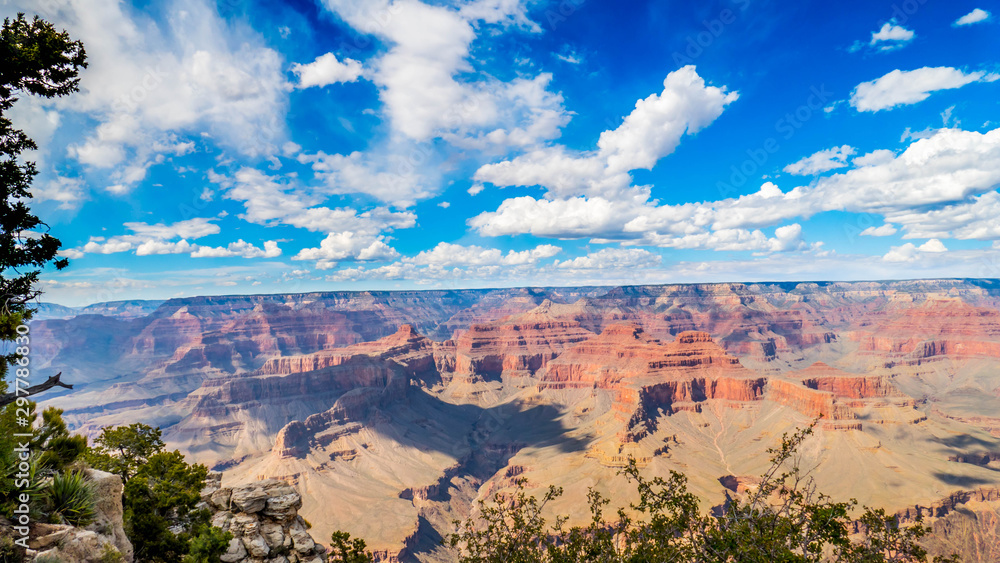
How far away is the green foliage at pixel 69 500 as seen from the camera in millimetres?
15391

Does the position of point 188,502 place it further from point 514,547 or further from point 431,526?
point 431,526

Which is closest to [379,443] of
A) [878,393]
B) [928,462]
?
[928,462]

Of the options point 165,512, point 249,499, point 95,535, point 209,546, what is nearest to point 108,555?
point 95,535

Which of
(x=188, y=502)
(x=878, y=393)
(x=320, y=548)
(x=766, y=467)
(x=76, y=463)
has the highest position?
(x=76, y=463)

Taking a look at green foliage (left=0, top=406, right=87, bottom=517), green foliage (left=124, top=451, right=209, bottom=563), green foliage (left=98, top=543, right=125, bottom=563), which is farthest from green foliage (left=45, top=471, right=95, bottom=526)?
green foliage (left=124, top=451, right=209, bottom=563)

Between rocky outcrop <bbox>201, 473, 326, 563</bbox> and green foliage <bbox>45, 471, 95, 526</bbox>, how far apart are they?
8400mm

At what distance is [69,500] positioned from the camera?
15.7m

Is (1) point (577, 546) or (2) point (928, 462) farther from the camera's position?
(2) point (928, 462)

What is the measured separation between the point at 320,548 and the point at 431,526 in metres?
97.0

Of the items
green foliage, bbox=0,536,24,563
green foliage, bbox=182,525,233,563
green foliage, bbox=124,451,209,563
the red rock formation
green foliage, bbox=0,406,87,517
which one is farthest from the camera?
the red rock formation

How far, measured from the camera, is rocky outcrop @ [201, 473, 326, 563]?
23.3m

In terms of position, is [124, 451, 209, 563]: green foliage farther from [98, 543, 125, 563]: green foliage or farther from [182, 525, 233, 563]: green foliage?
[98, 543, 125, 563]: green foliage

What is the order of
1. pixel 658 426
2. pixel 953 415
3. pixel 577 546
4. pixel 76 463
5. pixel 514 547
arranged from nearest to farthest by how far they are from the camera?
pixel 76 463
pixel 577 546
pixel 514 547
pixel 658 426
pixel 953 415

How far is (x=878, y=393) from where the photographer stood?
15438 cm
